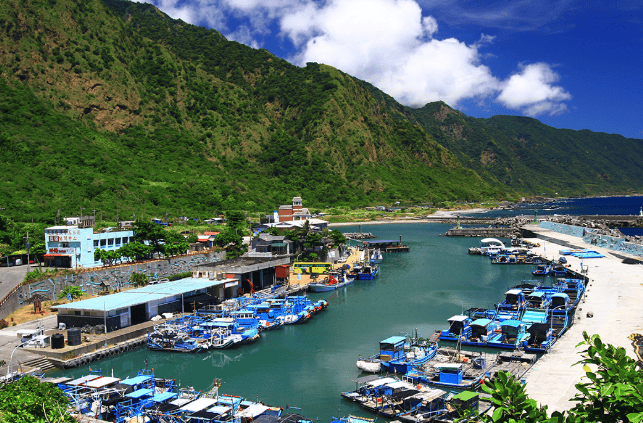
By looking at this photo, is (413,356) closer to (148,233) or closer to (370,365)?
(370,365)

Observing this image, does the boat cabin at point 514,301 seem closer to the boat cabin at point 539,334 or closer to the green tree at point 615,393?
the boat cabin at point 539,334

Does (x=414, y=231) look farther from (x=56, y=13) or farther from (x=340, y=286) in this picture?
(x=56, y=13)

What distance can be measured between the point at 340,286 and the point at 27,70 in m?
111

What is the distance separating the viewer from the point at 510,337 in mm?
34344

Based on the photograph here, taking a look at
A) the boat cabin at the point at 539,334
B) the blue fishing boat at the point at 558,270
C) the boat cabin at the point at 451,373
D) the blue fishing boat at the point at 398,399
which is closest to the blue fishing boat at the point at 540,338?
the boat cabin at the point at 539,334

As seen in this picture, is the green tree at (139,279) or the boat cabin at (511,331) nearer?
the boat cabin at (511,331)

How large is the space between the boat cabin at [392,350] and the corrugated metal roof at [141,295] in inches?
734

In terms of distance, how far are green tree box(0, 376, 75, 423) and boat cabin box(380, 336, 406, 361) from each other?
18.4m

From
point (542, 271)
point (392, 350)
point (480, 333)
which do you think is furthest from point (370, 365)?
point (542, 271)

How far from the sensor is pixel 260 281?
53.1 metres

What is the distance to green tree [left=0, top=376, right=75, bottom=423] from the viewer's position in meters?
14.9

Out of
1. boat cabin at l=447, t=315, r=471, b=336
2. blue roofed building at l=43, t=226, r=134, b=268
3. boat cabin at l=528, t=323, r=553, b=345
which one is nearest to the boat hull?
boat cabin at l=447, t=315, r=471, b=336

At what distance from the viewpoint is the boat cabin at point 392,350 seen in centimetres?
3040

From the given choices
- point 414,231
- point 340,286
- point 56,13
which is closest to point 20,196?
point 340,286
